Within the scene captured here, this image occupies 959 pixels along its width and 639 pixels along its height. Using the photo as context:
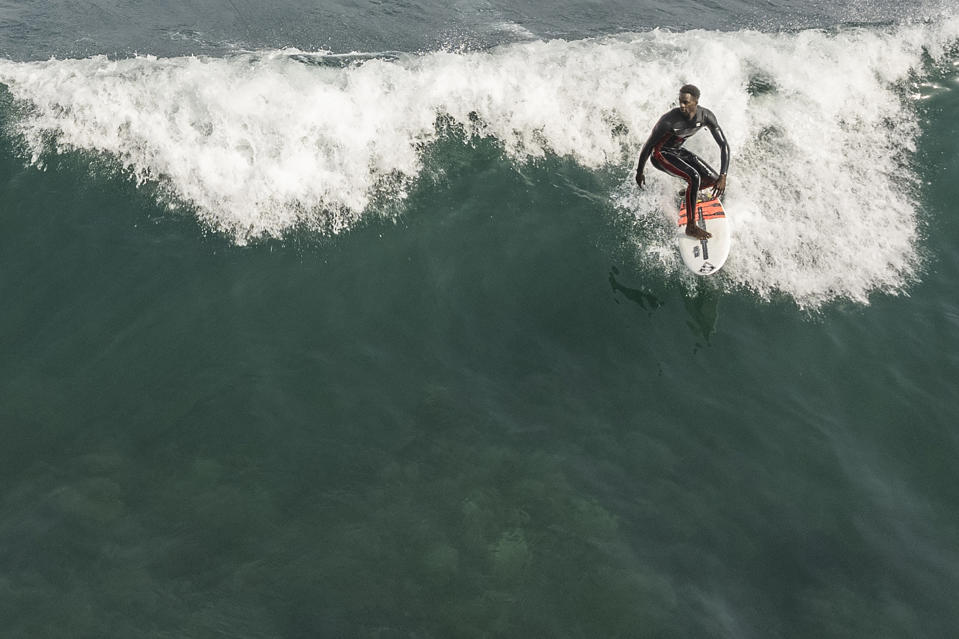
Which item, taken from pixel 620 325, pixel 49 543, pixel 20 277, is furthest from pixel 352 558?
pixel 20 277

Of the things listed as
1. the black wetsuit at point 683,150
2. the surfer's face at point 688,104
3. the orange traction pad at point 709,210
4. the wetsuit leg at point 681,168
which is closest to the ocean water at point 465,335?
the orange traction pad at point 709,210

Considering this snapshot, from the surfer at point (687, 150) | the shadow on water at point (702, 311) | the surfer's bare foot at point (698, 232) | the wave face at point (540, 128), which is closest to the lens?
the surfer at point (687, 150)

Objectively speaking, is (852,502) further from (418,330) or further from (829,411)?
(418,330)

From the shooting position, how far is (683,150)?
35.8 ft

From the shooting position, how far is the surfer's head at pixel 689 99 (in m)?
9.79

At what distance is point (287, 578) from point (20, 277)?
6.76 m

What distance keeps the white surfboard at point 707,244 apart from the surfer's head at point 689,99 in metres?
1.82

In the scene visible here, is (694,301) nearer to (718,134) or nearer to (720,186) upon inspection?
(720,186)

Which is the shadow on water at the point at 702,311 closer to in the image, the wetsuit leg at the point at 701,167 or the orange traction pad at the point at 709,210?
the orange traction pad at the point at 709,210

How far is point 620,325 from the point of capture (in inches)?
426

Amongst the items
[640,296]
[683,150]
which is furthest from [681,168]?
[640,296]

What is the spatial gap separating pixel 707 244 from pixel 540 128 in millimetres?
4145

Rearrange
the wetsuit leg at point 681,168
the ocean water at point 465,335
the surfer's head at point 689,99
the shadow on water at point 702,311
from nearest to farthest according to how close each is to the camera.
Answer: the ocean water at point 465,335 < the surfer's head at point 689,99 < the shadow on water at point 702,311 < the wetsuit leg at point 681,168

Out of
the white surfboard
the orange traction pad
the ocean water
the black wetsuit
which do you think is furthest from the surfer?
the ocean water
